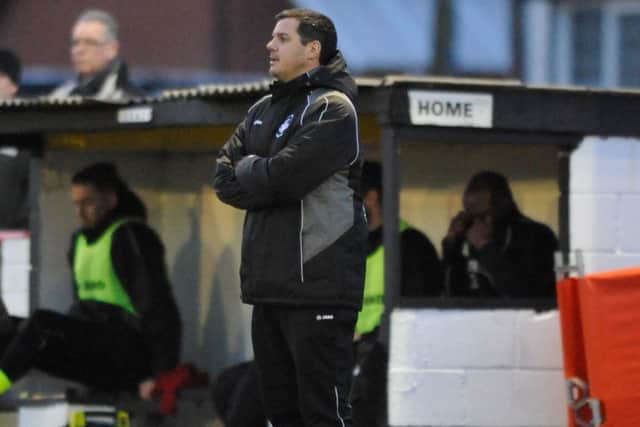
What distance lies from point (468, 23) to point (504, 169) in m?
11.1

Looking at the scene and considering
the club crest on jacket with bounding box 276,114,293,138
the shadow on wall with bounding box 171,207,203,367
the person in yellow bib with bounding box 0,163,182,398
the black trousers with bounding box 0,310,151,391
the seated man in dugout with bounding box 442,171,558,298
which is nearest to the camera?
the club crest on jacket with bounding box 276,114,293,138

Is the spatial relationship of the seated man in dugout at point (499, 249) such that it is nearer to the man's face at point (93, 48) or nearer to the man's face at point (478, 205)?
the man's face at point (478, 205)

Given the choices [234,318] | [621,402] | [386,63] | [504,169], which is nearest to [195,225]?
[234,318]

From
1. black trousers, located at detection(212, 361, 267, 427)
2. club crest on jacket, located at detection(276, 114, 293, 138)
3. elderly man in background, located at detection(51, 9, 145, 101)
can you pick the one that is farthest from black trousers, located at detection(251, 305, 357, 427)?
elderly man in background, located at detection(51, 9, 145, 101)

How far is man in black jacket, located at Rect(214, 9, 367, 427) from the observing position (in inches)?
306

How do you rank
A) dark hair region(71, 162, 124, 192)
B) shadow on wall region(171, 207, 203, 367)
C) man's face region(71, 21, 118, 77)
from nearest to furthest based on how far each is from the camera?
dark hair region(71, 162, 124, 192), shadow on wall region(171, 207, 203, 367), man's face region(71, 21, 118, 77)

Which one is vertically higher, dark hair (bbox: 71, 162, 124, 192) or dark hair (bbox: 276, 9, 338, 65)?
dark hair (bbox: 276, 9, 338, 65)

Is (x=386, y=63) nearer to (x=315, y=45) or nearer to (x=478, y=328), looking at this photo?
(x=478, y=328)

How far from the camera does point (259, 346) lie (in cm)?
796

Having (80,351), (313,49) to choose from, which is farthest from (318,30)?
(80,351)

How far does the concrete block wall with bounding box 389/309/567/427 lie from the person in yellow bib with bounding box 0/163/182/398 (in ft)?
6.07

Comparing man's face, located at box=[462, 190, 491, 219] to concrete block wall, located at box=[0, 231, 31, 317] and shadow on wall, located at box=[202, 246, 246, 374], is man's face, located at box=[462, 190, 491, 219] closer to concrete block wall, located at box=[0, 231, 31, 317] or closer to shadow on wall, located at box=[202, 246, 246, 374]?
shadow on wall, located at box=[202, 246, 246, 374]

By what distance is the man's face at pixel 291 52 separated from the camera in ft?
26.1

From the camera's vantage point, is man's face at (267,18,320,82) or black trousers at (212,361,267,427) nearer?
man's face at (267,18,320,82)
